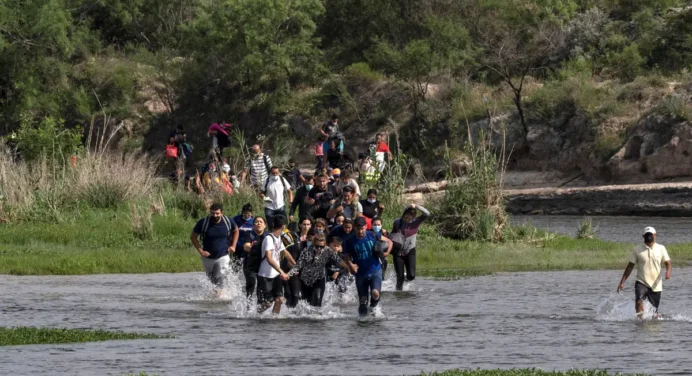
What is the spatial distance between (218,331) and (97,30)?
2259 inches

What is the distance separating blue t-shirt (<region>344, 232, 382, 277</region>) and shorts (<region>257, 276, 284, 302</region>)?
122cm

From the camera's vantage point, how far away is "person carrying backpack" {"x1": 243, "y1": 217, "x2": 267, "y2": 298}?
2088 centimetres

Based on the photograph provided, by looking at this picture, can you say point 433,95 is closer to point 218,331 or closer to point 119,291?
point 119,291

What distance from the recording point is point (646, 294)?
20.2 m

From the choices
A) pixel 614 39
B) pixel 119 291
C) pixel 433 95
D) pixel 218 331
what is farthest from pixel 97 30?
pixel 218 331

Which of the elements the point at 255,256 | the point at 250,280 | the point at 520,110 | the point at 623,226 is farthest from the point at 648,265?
the point at 520,110

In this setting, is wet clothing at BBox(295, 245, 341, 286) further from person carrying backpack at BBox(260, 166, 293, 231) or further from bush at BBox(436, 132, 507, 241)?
bush at BBox(436, 132, 507, 241)

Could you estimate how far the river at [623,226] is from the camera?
36844 mm

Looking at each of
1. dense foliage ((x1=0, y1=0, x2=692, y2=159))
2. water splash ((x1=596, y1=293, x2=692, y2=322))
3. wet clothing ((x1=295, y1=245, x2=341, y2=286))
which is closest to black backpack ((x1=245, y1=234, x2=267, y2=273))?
wet clothing ((x1=295, y1=245, x2=341, y2=286))

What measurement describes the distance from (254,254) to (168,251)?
10644 millimetres

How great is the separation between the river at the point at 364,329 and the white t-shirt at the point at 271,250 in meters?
0.72

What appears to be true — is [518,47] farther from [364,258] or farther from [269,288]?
[364,258]

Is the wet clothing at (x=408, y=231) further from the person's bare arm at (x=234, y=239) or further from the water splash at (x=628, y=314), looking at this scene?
the water splash at (x=628, y=314)

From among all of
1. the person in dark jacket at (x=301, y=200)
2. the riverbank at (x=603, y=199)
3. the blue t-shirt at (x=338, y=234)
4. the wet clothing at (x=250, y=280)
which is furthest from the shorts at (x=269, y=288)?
the riverbank at (x=603, y=199)
